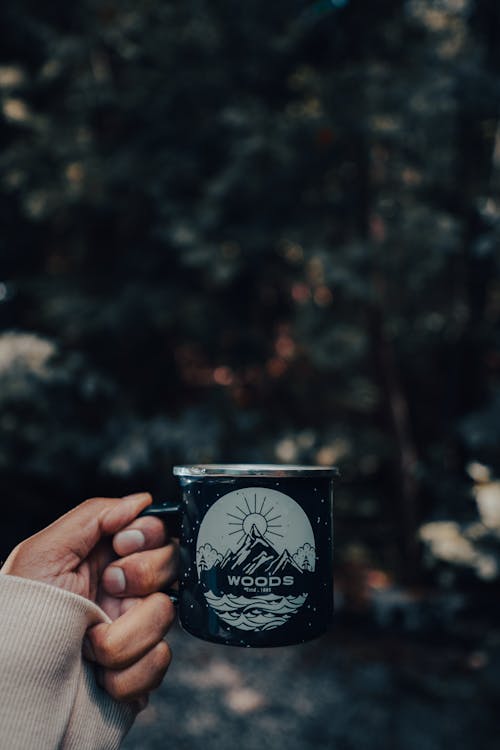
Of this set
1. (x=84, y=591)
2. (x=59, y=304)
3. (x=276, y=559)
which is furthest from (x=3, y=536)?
(x=276, y=559)

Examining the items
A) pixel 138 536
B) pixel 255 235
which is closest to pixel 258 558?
pixel 138 536

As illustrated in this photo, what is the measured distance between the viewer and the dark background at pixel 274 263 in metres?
3.64

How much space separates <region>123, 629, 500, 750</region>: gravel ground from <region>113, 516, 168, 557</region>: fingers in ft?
7.89

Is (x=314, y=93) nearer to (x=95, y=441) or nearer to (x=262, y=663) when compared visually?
(x=95, y=441)

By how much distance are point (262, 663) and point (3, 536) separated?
5.98 ft

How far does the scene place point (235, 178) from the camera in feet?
12.4

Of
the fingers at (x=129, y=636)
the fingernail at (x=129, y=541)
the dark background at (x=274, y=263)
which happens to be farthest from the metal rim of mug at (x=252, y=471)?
the dark background at (x=274, y=263)

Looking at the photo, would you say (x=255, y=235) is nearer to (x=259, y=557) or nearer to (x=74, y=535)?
(x=74, y=535)

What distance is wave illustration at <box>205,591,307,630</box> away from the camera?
109 centimetres

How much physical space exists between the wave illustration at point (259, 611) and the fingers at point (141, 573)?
22 centimetres

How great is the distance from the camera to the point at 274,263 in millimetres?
4273

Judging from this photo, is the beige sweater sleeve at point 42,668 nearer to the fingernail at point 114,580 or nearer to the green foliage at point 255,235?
the fingernail at point 114,580

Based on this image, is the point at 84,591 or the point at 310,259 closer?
the point at 84,591

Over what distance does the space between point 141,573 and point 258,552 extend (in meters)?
0.31
